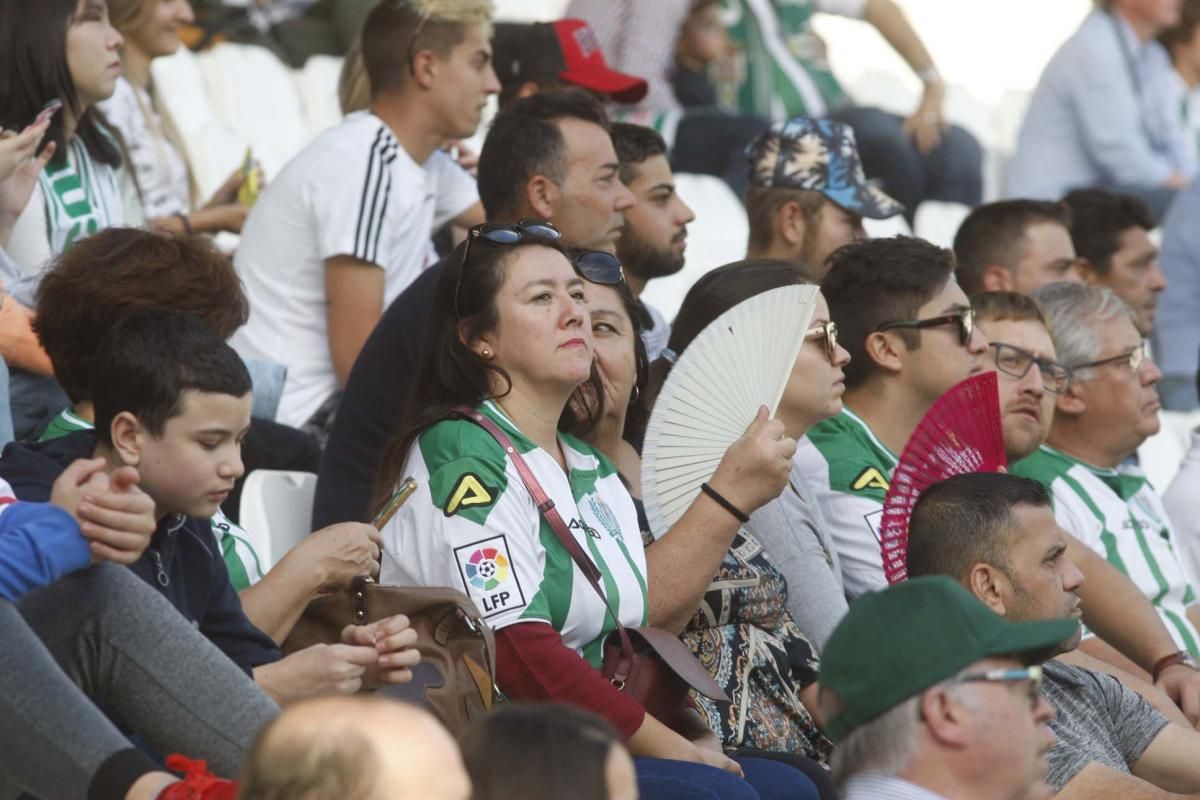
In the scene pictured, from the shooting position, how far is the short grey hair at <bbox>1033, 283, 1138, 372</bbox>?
215 inches

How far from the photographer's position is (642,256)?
5.36 metres

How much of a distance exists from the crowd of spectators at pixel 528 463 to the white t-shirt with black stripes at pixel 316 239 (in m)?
0.01

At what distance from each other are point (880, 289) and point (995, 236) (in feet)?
4.91

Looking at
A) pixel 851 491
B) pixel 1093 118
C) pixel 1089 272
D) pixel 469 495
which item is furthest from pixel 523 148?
pixel 1093 118

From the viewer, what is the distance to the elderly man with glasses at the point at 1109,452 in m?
5.13

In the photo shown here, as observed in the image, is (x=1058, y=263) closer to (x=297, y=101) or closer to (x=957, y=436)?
(x=957, y=436)

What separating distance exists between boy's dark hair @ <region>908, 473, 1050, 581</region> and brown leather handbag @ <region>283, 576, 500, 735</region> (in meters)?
0.88

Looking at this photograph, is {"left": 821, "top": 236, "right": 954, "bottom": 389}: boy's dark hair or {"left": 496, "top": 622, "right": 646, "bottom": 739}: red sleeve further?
{"left": 821, "top": 236, "right": 954, "bottom": 389}: boy's dark hair

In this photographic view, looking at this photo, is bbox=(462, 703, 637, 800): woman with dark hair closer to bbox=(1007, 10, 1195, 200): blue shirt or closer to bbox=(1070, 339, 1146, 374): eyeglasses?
bbox=(1070, 339, 1146, 374): eyeglasses

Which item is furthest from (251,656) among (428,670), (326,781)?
(326,781)

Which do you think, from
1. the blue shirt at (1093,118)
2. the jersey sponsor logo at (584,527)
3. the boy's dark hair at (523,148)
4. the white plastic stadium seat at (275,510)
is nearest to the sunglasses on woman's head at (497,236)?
the jersey sponsor logo at (584,527)

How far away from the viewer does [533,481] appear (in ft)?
12.0

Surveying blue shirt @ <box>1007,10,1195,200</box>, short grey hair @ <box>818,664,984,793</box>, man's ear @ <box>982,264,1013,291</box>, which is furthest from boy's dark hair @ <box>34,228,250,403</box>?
blue shirt @ <box>1007,10,1195,200</box>

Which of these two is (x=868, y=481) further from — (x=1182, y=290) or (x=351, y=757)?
(x=1182, y=290)
